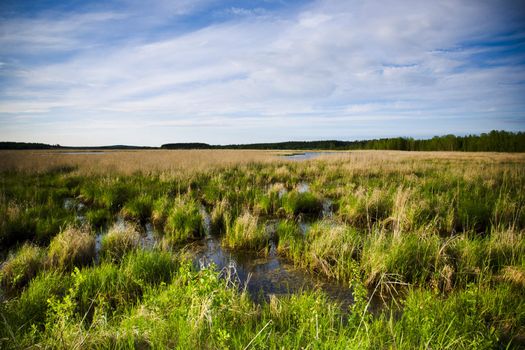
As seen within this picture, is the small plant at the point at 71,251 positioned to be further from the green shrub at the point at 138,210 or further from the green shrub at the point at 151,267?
the green shrub at the point at 138,210

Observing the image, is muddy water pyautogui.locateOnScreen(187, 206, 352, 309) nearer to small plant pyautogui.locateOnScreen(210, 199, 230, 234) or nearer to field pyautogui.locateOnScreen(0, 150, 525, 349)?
field pyautogui.locateOnScreen(0, 150, 525, 349)

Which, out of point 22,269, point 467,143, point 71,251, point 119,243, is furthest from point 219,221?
point 467,143

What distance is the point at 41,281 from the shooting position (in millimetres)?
3094

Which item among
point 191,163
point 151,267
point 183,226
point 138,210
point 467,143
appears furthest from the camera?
point 467,143

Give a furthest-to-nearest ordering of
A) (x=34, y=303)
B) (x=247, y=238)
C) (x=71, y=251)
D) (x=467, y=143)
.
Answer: (x=467, y=143) → (x=247, y=238) → (x=71, y=251) → (x=34, y=303)

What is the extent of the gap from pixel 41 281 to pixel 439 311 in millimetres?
4506

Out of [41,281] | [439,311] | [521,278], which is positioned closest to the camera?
[439,311]

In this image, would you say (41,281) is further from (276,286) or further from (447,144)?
(447,144)

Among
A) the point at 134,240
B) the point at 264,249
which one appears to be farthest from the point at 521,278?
the point at 134,240

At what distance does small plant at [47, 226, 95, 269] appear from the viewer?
12.7ft

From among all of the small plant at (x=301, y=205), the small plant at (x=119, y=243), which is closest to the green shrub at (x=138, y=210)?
the small plant at (x=119, y=243)

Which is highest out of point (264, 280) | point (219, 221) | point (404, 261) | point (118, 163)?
point (118, 163)

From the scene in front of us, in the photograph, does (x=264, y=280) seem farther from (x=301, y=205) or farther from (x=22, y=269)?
(x=301, y=205)

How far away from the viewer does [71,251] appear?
410 cm
